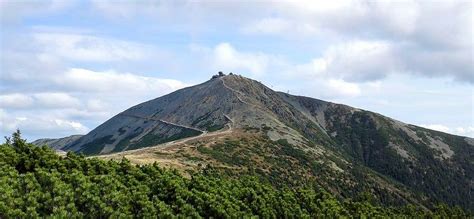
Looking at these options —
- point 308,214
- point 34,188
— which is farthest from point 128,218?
point 308,214

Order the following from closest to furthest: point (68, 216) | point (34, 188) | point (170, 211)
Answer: point (68, 216) < point (34, 188) < point (170, 211)

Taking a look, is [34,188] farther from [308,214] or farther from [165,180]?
[308,214]

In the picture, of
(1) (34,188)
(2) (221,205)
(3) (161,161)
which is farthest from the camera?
(3) (161,161)

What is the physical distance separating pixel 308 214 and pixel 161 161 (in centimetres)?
7130

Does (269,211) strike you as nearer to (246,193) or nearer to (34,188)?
(246,193)

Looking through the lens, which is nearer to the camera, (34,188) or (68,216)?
(68,216)

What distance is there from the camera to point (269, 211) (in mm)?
113250

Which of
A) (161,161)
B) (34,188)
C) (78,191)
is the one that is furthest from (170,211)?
(161,161)

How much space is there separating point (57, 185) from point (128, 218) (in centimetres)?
1416

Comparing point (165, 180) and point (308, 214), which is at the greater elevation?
point (165, 180)

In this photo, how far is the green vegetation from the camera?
82331mm

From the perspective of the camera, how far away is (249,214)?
352ft

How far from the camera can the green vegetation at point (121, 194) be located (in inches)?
3241

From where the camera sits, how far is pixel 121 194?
303 ft
